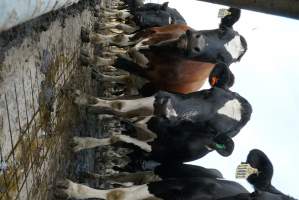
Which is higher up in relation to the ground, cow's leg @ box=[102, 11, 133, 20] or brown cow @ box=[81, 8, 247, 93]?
brown cow @ box=[81, 8, 247, 93]

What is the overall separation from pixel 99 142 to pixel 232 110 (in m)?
1.60

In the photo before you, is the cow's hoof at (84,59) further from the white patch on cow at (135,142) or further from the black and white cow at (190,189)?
the black and white cow at (190,189)

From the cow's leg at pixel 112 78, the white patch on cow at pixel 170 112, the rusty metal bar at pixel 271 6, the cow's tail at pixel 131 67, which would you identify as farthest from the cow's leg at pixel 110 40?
the rusty metal bar at pixel 271 6

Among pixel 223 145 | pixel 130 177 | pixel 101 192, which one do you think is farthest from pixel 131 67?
pixel 101 192

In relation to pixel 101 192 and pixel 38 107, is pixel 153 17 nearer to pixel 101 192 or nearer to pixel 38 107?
pixel 101 192

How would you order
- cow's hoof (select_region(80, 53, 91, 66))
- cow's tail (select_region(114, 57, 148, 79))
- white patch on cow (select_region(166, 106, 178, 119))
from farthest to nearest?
cow's tail (select_region(114, 57, 148, 79)) → cow's hoof (select_region(80, 53, 91, 66)) → white patch on cow (select_region(166, 106, 178, 119))

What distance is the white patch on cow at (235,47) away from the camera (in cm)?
678

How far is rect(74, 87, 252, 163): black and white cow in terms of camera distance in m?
5.55

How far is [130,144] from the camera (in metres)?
6.15

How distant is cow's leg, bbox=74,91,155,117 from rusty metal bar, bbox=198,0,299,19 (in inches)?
70.0

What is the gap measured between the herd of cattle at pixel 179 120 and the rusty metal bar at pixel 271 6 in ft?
5.29

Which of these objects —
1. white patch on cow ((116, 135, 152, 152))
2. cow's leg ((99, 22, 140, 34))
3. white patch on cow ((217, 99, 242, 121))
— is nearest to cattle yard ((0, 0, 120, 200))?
white patch on cow ((116, 135, 152, 152))

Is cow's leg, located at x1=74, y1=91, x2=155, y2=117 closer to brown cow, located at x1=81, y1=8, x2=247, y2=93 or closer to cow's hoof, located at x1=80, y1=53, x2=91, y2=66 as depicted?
brown cow, located at x1=81, y1=8, x2=247, y2=93

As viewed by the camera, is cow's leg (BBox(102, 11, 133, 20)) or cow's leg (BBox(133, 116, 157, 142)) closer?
cow's leg (BBox(133, 116, 157, 142))
